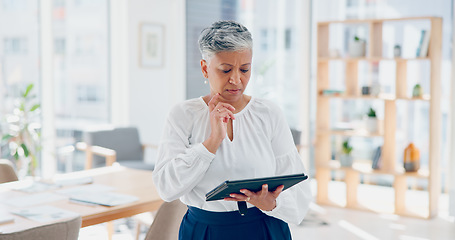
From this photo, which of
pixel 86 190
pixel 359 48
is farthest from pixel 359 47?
pixel 86 190

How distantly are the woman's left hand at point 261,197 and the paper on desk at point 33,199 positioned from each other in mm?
1552

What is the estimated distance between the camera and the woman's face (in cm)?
168

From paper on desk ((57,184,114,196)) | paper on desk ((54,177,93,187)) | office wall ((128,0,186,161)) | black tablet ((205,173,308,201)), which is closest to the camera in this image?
black tablet ((205,173,308,201))

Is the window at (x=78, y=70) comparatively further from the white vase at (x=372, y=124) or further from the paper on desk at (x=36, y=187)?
the white vase at (x=372, y=124)

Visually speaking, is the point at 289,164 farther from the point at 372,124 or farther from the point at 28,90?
the point at 28,90

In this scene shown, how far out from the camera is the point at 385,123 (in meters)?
5.36

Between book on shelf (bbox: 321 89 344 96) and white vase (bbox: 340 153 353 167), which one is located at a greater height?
book on shelf (bbox: 321 89 344 96)

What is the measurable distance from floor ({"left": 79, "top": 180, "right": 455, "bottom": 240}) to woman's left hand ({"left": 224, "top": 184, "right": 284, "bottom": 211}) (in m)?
2.86

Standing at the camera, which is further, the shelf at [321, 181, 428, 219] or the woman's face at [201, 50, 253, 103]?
the shelf at [321, 181, 428, 219]

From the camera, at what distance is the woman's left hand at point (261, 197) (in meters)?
1.59

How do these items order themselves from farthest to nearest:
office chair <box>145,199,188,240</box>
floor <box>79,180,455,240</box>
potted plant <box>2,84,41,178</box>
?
potted plant <box>2,84,41,178</box>
floor <box>79,180,455,240</box>
office chair <box>145,199,188,240</box>

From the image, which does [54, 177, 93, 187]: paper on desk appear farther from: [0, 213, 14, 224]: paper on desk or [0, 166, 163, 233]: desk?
[0, 213, 14, 224]: paper on desk

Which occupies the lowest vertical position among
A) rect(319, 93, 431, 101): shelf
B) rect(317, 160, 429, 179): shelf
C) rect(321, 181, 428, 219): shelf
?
rect(321, 181, 428, 219): shelf

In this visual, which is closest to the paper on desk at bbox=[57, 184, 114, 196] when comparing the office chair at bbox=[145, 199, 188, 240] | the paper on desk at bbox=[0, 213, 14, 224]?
the paper on desk at bbox=[0, 213, 14, 224]
